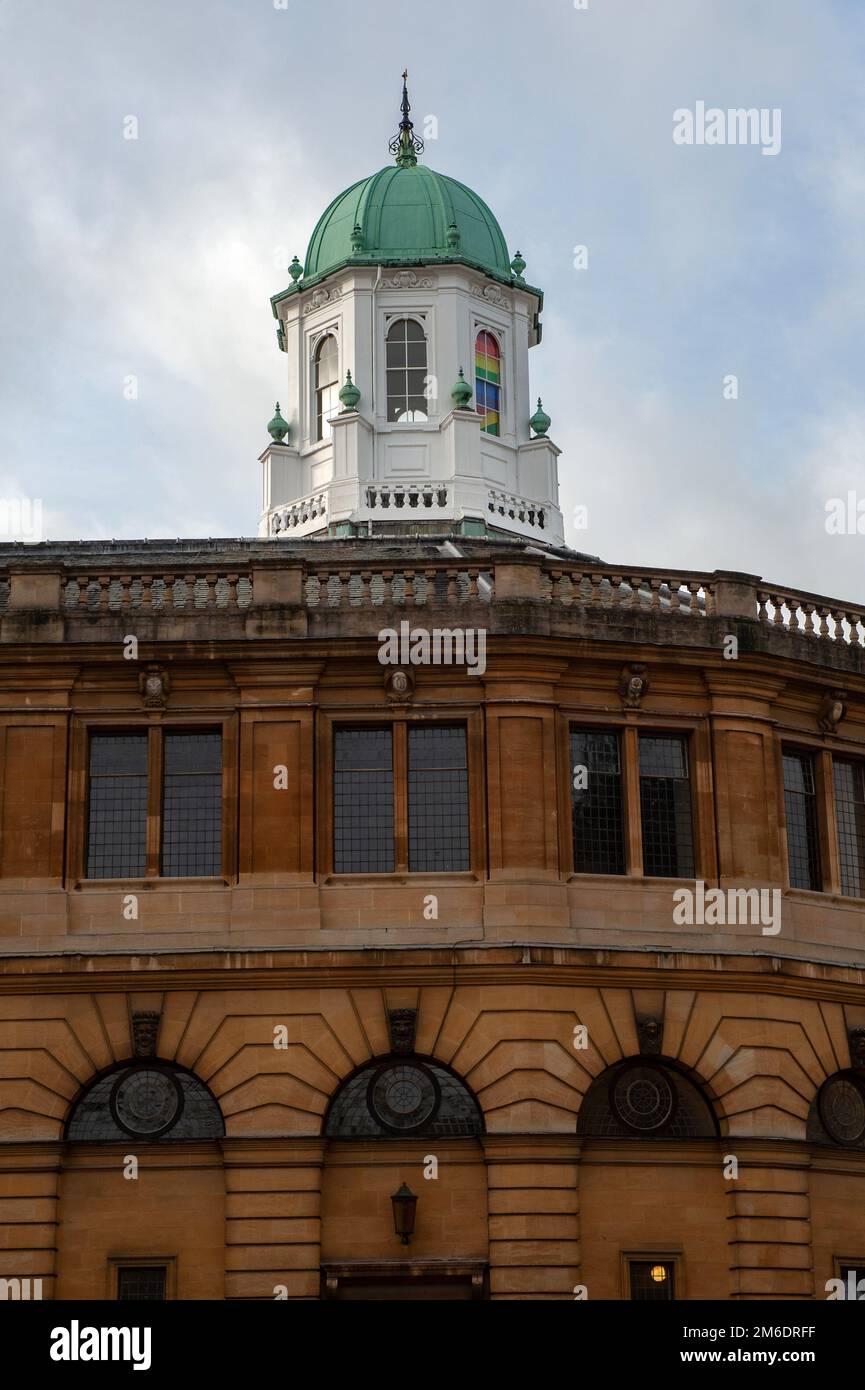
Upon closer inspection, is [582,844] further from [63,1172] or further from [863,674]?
[63,1172]

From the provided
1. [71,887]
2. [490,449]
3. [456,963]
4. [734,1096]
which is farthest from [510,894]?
[490,449]

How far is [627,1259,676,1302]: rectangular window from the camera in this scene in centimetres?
3347

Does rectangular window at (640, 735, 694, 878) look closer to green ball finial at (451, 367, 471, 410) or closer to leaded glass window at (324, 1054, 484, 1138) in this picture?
leaded glass window at (324, 1054, 484, 1138)

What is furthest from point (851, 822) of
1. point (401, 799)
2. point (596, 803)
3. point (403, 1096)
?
point (403, 1096)

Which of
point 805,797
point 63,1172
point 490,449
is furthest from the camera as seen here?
point 490,449

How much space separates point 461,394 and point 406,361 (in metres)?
2.54

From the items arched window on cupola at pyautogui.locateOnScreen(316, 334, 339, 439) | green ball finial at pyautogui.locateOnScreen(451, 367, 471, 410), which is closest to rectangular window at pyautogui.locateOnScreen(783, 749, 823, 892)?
green ball finial at pyautogui.locateOnScreen(451, 367, 471, 410)

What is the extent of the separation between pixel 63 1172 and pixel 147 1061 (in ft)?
6.40

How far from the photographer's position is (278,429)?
61.3 m

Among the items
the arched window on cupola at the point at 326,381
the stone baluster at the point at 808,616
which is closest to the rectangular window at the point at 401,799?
the stone baluster at the point at 808,616

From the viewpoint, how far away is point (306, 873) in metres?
34.5

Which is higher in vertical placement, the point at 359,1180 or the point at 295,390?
the point at 295,390

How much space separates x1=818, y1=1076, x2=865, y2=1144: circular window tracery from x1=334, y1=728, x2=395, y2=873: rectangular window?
7.47 meters

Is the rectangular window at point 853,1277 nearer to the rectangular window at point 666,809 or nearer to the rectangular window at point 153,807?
the rectangular window at point 666,809
